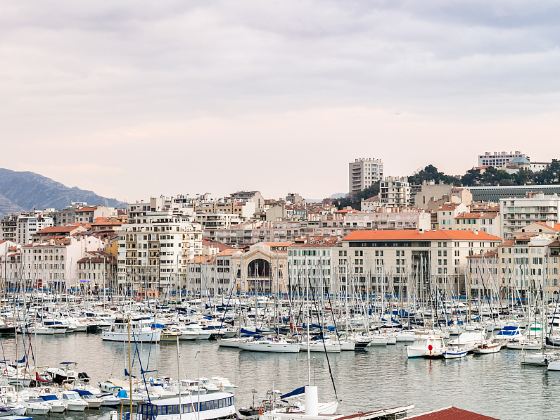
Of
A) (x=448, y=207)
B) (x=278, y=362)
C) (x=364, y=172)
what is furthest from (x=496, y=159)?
(x=278, y=362)

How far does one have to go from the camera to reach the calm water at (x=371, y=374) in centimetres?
3672

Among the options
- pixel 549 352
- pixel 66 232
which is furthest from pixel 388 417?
pixel 66 232

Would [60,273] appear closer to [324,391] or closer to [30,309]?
[30,309]

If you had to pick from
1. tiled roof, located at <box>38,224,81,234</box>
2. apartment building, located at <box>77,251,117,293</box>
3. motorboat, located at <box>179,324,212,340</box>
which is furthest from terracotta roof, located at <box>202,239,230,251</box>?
motorboat, located at <box>179,324,212,340</box>

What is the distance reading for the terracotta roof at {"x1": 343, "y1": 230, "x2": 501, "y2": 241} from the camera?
8550cm

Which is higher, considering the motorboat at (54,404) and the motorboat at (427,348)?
the motorboat at (427,348)

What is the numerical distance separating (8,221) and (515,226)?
6643 cm

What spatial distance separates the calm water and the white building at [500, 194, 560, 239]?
43299mm

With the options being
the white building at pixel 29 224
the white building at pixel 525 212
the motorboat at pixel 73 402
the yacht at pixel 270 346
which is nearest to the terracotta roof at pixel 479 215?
the white building at pixel 525 212

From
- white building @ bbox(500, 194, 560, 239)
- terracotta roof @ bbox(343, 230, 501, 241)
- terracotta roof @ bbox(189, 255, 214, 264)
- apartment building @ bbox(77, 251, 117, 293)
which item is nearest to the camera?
terracotta roof @ bbox(343, 230, 501, 241)

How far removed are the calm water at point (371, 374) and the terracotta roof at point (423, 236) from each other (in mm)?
32203

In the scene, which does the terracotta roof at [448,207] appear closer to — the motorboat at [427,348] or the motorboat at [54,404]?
the motorboat at [427,348]

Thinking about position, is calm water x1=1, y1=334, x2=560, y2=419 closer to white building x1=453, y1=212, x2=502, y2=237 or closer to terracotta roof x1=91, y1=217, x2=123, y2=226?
white building x1=453, y1=212, x2=502, y2=237

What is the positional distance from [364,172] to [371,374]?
11819 centimetres
